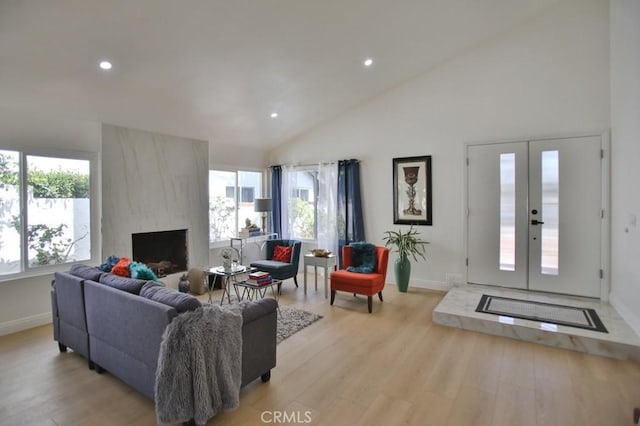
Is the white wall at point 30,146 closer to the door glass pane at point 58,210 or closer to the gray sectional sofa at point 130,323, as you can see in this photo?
the door glass pane at point 58,210

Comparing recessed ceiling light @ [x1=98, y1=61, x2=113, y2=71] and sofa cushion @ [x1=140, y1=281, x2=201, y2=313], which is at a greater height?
recessed ceiling light @ [x1=98, y1=61, x2=113, y2=71]

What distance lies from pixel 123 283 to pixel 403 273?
12.4 feet

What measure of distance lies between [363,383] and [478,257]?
309cm

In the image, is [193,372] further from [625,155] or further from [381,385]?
[625,155]

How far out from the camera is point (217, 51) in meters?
3.62

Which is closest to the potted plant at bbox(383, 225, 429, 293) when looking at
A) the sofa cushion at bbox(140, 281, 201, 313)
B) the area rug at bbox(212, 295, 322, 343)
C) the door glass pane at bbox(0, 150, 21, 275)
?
the area rug at bbox(212, 295, 322, 343)

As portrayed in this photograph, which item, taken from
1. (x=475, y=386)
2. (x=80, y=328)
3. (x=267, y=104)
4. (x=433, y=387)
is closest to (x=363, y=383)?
(x=433, y=387)

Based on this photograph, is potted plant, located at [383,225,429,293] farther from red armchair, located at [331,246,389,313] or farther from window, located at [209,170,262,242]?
window, located at [209,170,262,242]

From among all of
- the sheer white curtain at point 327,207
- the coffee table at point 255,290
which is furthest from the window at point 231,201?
the coffee table at point 255,290

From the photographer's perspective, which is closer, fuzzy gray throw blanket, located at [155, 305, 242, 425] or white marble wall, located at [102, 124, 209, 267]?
fuzzy gray throw blanket, located at [155, 305, 242, 425]

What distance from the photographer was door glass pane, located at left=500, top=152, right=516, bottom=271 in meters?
4.75

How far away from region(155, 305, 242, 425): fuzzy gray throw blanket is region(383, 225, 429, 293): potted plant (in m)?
3.48

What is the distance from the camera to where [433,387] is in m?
2.67

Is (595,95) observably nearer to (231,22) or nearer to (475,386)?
(475,386)
